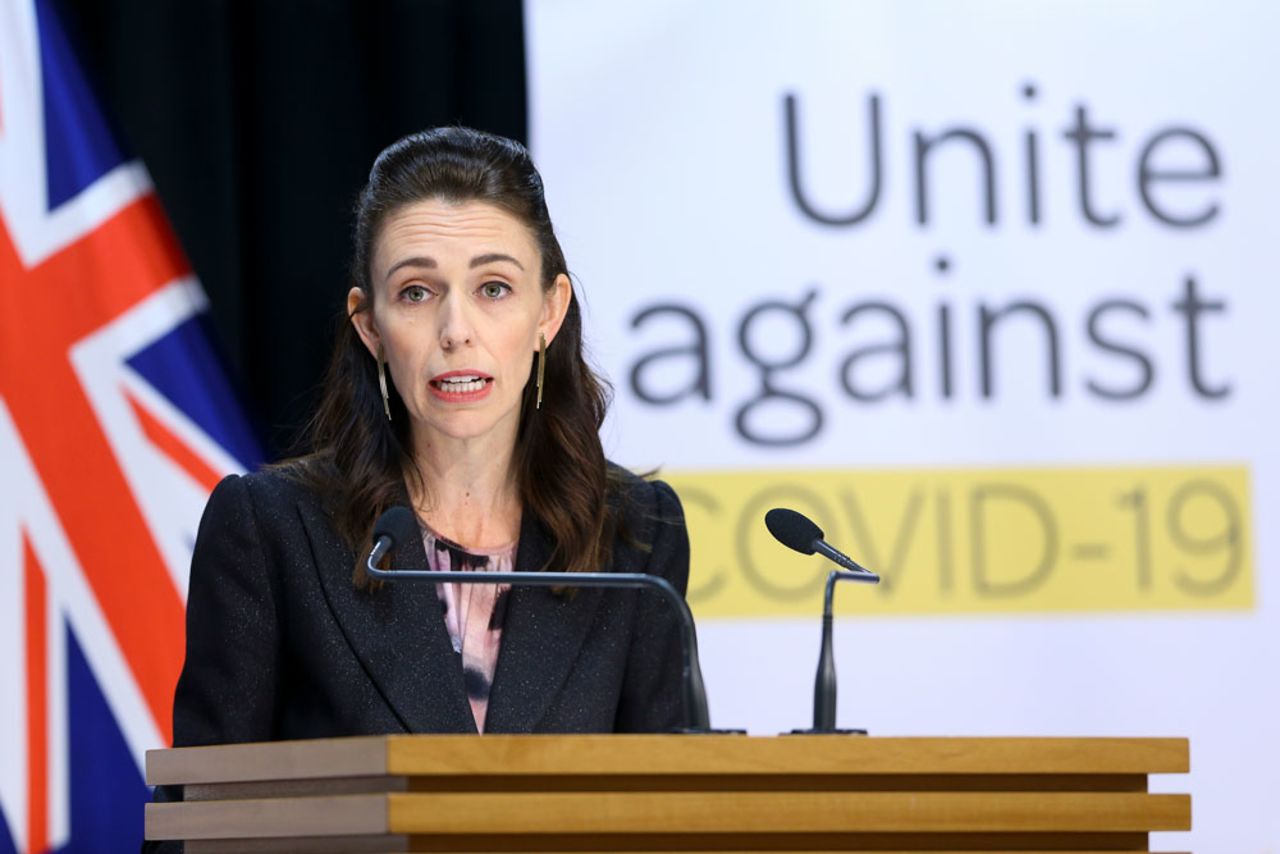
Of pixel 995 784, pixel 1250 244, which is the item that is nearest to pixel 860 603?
pixel 1250 244

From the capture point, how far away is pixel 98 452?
371cm

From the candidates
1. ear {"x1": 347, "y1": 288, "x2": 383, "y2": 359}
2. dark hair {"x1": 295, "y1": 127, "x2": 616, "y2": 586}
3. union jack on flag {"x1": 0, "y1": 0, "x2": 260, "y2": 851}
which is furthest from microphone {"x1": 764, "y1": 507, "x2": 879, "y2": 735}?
union jack on flag {"x1": 0, "y1": 0, "x2": 260, "y2": 851}

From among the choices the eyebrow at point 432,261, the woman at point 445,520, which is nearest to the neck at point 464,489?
the woman at point 445,520

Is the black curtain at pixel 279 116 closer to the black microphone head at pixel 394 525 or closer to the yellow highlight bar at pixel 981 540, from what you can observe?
the yellow highlight bar at pixel 981 540

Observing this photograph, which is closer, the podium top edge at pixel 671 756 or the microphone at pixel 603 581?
the podium top edge at pixel 671 756

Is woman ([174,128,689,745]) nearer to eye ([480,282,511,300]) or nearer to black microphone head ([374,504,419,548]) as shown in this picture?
eye ([480,282,511,300])

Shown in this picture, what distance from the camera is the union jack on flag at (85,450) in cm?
366

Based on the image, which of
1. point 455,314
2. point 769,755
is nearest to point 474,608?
point 455,314

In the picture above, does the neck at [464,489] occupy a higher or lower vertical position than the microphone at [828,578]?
higher

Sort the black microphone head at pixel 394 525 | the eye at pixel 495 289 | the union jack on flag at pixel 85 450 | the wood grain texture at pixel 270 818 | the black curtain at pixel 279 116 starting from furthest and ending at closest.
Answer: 1. the black curtain at pixel 279 116
2. the union jack on flag at pixel 85 450
3. the eye at pixel 495 289
4. the black microphone head at pixel 394 525
5. the wood grain texture at pixel 270 818

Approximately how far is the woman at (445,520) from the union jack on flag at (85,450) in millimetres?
1136

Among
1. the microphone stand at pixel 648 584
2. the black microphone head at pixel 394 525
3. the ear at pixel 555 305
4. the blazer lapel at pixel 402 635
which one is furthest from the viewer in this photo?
the ear at pixel 555 305

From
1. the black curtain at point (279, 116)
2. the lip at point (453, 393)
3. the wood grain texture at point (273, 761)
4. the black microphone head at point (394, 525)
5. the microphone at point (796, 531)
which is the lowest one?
the wood grain texture at point (273, 761)

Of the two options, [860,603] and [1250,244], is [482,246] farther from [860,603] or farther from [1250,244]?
[1250,244]
